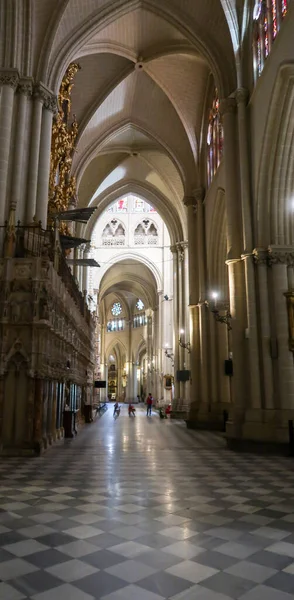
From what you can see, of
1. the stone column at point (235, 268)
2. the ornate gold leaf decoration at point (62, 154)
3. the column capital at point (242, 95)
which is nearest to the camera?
the stone column at point (235, 268)

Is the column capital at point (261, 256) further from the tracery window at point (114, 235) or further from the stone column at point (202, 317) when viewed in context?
the tracery window at point (114, 235)

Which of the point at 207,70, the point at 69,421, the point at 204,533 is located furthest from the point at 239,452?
the point at 207,70

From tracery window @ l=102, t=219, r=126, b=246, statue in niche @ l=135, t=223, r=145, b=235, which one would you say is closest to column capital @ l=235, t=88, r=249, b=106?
statue in niche @ l=135, t=223, r=145, b=235

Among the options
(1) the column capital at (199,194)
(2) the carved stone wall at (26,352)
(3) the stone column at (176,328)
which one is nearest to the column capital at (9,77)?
(2) the carved stone wall at (26,352)

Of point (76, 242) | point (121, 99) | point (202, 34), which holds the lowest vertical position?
point (76, 242)

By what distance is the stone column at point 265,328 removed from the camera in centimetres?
1198

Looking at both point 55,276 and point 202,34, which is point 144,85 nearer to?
point 202,34

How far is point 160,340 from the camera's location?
39719 mm

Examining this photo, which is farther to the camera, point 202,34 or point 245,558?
point 202,34

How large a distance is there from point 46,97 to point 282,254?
28.6 feet

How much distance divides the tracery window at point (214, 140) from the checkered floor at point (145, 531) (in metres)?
14.0

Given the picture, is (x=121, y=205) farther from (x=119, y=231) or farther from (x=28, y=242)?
(x=28, y=242)

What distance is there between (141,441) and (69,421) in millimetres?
2516

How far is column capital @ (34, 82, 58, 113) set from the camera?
1378 centimetres
